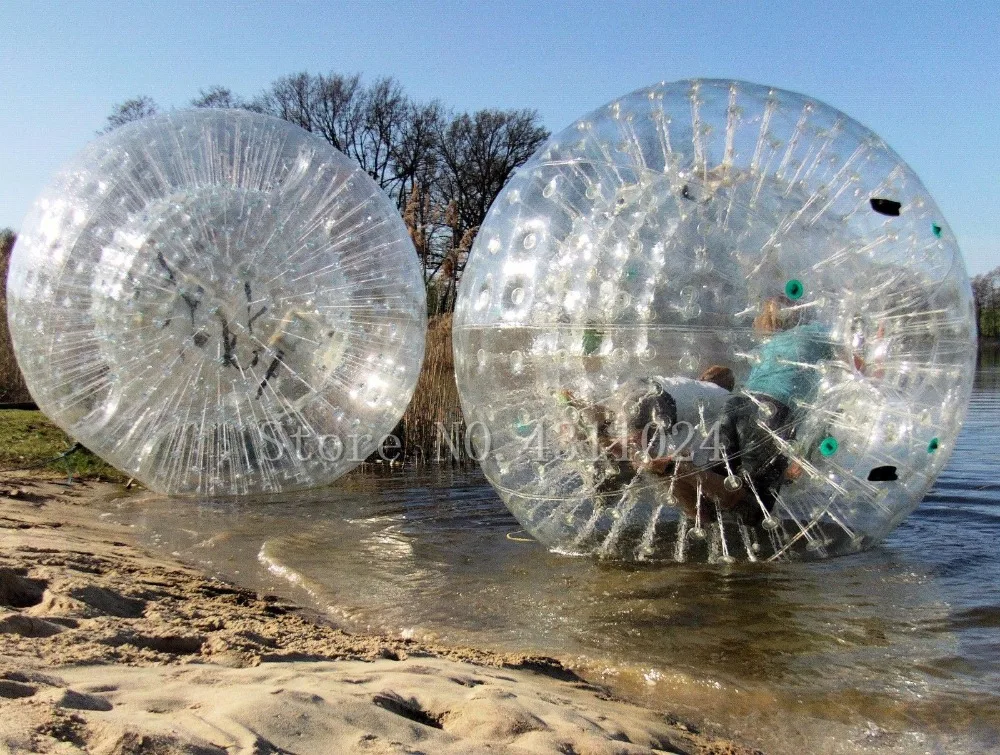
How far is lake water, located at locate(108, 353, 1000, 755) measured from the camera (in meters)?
3.44

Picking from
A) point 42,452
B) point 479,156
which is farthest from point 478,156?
point 42,452

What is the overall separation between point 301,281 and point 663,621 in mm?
3548

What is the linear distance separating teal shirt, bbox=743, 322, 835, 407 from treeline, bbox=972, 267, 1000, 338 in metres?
47.6

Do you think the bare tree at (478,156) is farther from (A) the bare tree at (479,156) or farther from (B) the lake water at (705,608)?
(B) the lake water at (705,608)

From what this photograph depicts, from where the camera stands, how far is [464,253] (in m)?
10.5

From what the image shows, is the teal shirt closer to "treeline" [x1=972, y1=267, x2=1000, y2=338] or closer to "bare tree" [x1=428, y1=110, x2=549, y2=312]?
"bare tree" [x1=428, y1=110, x2=549, y2=312]

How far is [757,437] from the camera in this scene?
459 cm

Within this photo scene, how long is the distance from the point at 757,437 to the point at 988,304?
5695 centimetres

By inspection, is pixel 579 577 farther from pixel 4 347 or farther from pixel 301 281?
pixel 4 347

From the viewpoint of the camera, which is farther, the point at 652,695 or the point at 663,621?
the point at 663,621

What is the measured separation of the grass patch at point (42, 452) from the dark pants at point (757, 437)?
5.95m

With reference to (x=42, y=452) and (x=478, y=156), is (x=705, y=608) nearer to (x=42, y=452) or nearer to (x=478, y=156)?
(x=42, y=452)

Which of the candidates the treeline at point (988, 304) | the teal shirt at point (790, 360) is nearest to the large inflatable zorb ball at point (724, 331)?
the teal shirt at point (790, 360)

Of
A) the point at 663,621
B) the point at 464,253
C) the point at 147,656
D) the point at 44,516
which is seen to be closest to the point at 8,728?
the point at 147,656
